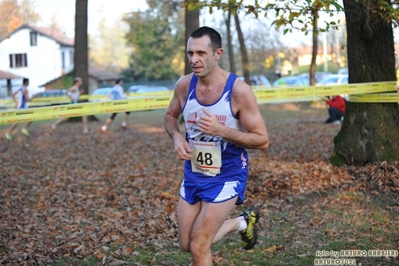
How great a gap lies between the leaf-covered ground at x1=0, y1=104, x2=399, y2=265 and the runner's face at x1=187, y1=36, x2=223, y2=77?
7.50ft

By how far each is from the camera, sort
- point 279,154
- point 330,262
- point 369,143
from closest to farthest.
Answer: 1. point 330,262
2. point 369,143
3. point 279,154

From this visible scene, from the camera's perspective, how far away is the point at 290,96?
1034cm

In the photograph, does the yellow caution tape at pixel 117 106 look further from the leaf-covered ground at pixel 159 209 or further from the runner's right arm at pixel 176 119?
the runner's right arm at pixel 176 119

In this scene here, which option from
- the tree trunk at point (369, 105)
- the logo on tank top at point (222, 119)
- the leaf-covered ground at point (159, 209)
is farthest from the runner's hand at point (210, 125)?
the tree trunk at point (369, 105)

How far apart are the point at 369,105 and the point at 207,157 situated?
500 cm

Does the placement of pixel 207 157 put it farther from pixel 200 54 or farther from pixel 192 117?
pixel 200 54

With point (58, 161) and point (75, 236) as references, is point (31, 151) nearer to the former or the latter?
point (58, 161)

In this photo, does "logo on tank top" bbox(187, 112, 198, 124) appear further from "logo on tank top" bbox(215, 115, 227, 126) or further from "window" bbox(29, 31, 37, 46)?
"window" bbox(29, 31, 37, 46)

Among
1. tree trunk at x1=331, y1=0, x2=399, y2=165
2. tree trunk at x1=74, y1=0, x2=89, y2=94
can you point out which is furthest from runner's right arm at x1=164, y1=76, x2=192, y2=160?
tree trunk at x1=74, y1=0, x2=89, y2=94

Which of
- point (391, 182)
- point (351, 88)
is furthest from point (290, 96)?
point (391, 182)

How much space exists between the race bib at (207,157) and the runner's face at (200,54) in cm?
59

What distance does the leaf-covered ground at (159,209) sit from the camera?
631cm

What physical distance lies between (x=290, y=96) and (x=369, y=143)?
200 centimetres

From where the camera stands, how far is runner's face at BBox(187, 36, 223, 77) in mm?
4668
